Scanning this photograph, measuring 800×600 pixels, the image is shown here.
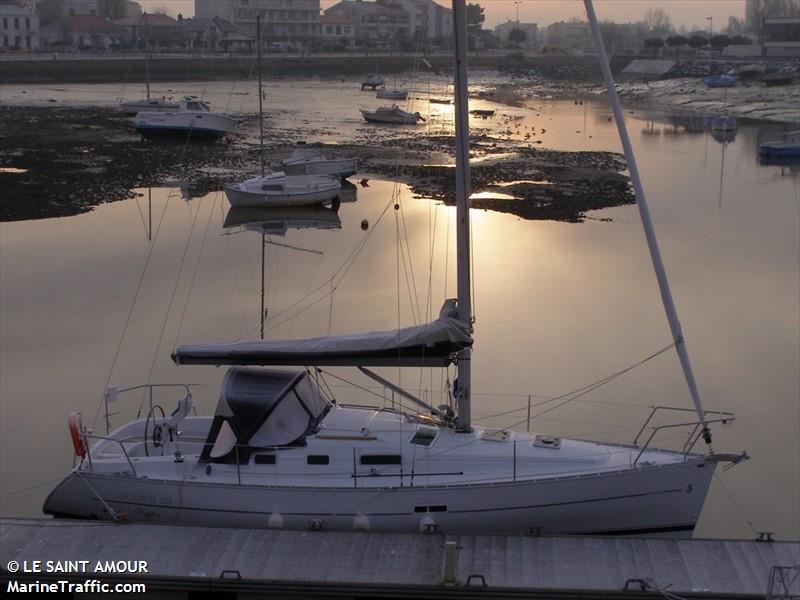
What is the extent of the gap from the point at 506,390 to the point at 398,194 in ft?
67.4

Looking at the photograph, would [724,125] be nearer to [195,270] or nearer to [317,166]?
[317,166]

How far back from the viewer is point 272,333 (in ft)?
66.0

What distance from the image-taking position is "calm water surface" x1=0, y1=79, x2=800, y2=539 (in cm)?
1592

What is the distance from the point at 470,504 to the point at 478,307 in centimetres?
1104

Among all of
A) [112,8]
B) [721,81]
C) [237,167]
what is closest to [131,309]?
[237,167]

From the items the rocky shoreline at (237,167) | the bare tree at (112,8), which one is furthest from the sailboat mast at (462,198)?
the bare tree at (112,8)

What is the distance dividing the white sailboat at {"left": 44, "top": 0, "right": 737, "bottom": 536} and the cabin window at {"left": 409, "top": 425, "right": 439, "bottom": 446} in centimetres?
2

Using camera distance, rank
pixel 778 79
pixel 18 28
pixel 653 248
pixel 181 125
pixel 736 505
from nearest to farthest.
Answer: pixel 653 248 → pixel 736 505 → pixel 181 125 → pixel 778 79 → pixel 18 28

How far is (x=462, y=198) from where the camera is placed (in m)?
12.4

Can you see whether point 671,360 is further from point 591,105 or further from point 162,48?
point 162,48

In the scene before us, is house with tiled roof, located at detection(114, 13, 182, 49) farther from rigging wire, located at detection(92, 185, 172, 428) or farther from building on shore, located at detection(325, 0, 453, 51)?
rigging wire, located at detection(92, 185, 172, 428)

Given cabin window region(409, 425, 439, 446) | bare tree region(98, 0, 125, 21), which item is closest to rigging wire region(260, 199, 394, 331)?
cabin window region(409, 425, 439, 446)

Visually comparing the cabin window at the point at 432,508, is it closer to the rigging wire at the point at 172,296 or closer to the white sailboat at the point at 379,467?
the white sailboat at the point at 379,467

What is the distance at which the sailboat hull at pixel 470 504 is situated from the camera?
38.1 feet
